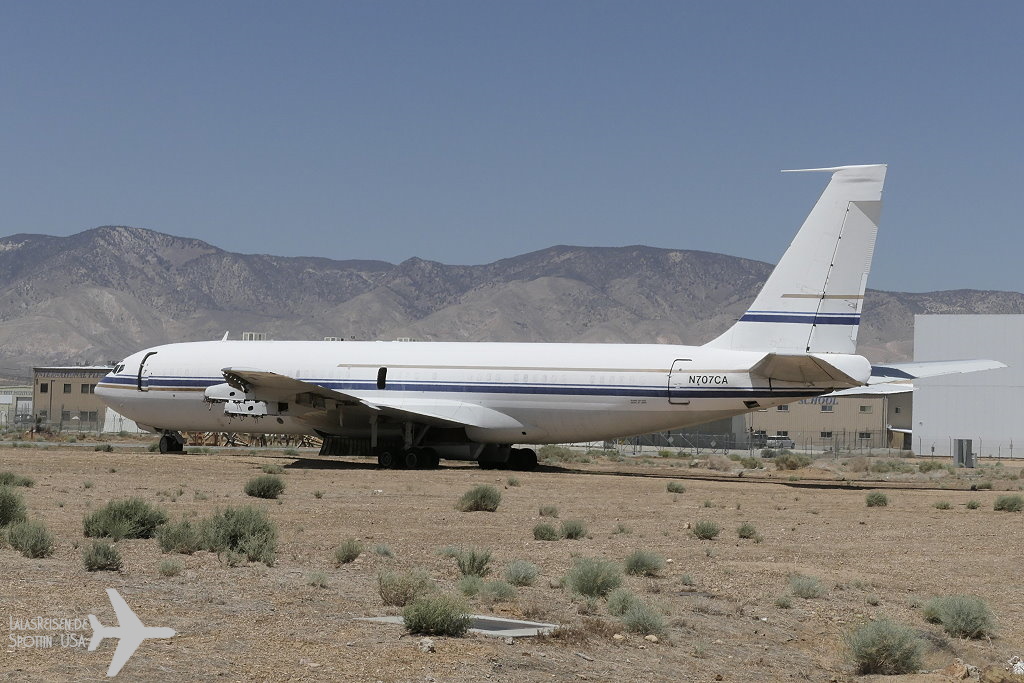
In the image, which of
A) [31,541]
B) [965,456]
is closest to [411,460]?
[31,541]

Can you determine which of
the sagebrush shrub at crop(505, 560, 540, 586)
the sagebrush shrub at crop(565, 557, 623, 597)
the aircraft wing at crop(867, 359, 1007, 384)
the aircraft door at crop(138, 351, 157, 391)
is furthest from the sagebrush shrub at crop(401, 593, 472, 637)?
the aircraft door at crop(138, 351, 157, 391)

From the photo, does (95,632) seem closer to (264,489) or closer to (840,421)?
(264,489)

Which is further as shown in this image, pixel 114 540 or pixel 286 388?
pixel 286 388

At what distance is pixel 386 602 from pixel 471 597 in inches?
47.1

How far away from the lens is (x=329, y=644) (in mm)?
11219

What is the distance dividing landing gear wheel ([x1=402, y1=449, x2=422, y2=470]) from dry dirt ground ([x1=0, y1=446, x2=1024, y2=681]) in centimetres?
754

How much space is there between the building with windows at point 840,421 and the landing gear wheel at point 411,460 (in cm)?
6276

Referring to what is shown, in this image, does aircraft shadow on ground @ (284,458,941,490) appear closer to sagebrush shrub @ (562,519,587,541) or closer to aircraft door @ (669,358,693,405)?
aircraft door @ (669,358,693,405)

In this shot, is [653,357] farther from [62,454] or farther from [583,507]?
[62,454]

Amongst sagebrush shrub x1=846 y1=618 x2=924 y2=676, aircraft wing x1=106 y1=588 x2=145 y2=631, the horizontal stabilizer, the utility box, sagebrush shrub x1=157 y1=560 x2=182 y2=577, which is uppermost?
the horizontal stabilizer

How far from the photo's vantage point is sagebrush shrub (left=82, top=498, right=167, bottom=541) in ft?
59.4

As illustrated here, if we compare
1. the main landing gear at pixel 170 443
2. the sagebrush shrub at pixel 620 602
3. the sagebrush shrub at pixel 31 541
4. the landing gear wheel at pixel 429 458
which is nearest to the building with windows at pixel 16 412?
the main landing gear at pixel 170 443

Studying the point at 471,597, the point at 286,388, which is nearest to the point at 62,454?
the point at 286,388

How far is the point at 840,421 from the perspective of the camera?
103375 millimetres
